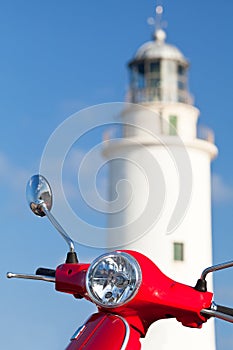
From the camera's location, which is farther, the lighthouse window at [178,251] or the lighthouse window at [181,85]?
the lighthouse window at [181,85]

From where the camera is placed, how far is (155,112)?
2112cm

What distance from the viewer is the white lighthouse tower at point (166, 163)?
20.2 metres

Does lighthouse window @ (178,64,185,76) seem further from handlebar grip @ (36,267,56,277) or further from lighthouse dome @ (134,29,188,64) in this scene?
handlebar grip @ (36,267,56,277)

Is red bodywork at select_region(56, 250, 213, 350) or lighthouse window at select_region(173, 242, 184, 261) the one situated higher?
lighthouse window at select_region(173, 242, 184, 261)

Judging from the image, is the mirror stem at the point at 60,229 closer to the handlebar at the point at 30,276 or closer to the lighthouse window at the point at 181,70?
the handlebar at the point at 30,276

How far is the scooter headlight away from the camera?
3.08 metres

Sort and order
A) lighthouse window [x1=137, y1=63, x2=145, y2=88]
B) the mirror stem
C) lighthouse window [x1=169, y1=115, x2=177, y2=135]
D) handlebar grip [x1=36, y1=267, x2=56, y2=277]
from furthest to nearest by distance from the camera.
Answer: lighthouse window [x1=169, y1=115, x2=177, y2=135]
lighthouse window [x1=137, y1=63, x2=145, y2=88]
handlebar grip [x1=36, y1=267, x2=56, y2=277]
the mirror stem

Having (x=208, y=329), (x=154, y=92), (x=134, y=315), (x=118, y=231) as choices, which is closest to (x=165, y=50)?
(x=154, y=92)

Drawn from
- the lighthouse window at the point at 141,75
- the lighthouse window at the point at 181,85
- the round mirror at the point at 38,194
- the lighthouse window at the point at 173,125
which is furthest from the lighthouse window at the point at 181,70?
the round mirror at the point at 38,194

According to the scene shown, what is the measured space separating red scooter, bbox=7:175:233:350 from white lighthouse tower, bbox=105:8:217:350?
16.6 meters

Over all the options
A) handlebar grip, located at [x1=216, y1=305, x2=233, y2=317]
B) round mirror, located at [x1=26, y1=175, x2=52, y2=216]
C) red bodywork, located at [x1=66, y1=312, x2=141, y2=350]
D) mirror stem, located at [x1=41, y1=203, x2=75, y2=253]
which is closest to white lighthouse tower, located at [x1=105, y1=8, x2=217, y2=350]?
round mirror, located at [x1=26, y1=175, x2=52, y2=216]

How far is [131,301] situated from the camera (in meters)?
3.09

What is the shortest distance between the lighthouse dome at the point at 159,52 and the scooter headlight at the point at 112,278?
18126mm

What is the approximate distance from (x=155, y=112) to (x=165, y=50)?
136cm
